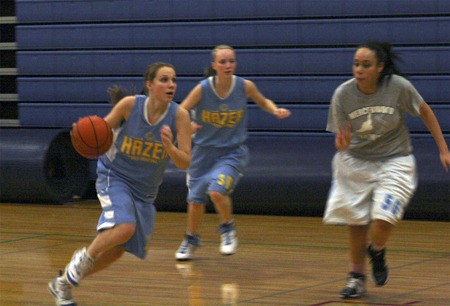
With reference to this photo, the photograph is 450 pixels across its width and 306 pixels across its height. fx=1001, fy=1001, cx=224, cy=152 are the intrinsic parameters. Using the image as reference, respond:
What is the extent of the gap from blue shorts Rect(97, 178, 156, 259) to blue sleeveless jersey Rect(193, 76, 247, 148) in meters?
1.73

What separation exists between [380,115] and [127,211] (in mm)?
1472

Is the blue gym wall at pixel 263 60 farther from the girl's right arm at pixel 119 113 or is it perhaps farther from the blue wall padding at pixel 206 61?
the girl's right arm at pixel 119 113

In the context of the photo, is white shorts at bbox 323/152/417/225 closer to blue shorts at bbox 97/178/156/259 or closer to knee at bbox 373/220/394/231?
knee at bbox 373/220/394/231

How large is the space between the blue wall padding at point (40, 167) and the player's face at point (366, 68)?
5197mm

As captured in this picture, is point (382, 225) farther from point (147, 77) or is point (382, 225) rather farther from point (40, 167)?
point (40, 167)

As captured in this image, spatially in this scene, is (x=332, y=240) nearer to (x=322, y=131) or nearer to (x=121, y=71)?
(x=322, y=131)

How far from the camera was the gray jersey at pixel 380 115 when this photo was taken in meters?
5.47

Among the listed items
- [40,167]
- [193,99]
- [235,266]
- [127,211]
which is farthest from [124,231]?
[40,167]

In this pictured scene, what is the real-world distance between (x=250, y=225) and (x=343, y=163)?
3.26 meters

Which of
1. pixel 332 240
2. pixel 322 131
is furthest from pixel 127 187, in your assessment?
pixel 322 131

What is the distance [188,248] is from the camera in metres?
6.91

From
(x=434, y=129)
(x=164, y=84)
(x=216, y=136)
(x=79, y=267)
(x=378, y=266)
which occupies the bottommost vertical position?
(x=378, y=266)

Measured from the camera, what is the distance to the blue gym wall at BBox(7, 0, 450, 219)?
9.21 metres

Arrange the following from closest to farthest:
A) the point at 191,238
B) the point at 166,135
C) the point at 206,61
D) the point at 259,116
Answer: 1. the point at 166,135
2. the point at 191,238
3. the point at 259,116
4. the point at 206,61
